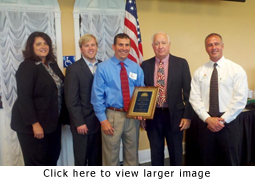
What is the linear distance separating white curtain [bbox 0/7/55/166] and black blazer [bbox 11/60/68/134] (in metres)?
0.60

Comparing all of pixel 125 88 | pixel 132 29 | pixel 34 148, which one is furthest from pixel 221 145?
pixel 34 148

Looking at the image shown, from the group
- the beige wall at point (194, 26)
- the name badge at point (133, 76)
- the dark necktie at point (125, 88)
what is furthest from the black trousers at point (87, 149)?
the beige wall at point (194, 26)

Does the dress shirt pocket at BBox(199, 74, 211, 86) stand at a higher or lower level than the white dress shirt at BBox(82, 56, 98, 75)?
lower

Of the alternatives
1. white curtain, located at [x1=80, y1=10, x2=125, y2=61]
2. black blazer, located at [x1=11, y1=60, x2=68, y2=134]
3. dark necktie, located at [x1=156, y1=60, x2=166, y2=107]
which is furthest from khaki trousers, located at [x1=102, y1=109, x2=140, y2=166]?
white curtain, located at [x1=80, y1=10, x2=125, y2=61]

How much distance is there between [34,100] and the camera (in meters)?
2.09

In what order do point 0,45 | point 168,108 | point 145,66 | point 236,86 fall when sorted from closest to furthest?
1. point 236,86
2. point 168,108
3. point 145,66
4. point 0,45

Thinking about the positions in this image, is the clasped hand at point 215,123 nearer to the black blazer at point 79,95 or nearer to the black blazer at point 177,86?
the black blazer at point 177,86

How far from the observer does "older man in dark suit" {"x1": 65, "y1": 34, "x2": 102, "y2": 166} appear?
207cm

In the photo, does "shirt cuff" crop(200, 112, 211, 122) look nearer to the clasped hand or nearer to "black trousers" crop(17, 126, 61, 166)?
the clasped hand

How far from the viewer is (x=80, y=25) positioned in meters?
2.84

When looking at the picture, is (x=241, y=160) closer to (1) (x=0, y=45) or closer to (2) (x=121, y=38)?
(2) (x=121, y=38)

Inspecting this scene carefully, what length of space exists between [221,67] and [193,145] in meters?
1.45

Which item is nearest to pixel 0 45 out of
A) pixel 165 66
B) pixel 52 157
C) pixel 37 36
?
pixel 37 36

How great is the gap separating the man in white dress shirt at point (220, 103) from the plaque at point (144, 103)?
46 cm
